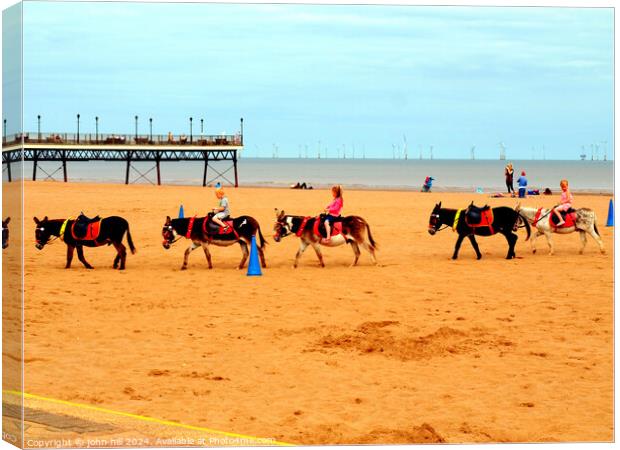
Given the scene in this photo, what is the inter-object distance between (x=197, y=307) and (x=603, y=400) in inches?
312

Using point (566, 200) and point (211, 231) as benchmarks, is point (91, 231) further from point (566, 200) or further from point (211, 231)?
point (566, 200)

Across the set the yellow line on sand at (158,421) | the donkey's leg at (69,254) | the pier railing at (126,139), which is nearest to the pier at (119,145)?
the pier railing at (126,139)

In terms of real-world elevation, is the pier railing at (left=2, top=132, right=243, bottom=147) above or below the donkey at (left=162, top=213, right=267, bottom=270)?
above

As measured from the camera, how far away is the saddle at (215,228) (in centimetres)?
2084

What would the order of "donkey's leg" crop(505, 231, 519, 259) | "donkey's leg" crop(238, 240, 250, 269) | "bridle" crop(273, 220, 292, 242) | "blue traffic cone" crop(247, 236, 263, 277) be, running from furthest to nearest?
1. "donkey's leg" crop(505, 231, 519, 259)
2. "donkey's leg" crop(238, 240, 250, 269)
3. "bridle" crop(273, 220, 292, 242)
4. "blue traffic cone" crop(247, 236, 263, 277)

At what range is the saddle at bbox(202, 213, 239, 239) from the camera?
2084 cm

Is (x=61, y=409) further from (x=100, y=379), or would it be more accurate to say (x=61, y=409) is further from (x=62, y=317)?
(x=62, y=317)

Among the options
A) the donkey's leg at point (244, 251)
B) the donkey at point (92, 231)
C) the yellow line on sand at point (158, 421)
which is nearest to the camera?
the yellow line on sand at point (158, 421)

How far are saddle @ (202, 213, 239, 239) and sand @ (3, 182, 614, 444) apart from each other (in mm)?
900

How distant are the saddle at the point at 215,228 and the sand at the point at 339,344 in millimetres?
900

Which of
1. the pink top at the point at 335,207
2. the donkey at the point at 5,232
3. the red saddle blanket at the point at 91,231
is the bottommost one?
the red saddle blanket at the point at 91,231

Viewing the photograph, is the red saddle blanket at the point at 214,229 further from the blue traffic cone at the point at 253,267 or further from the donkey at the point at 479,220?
the donkey at the point at 479,220

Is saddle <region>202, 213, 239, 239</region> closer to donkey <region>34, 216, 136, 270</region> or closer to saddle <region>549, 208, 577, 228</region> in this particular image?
donkey <region>34, 216, 136, 270</region>

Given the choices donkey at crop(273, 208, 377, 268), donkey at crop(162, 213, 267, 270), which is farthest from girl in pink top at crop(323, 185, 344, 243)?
donkey at crop(162, 213, 267, 270)
